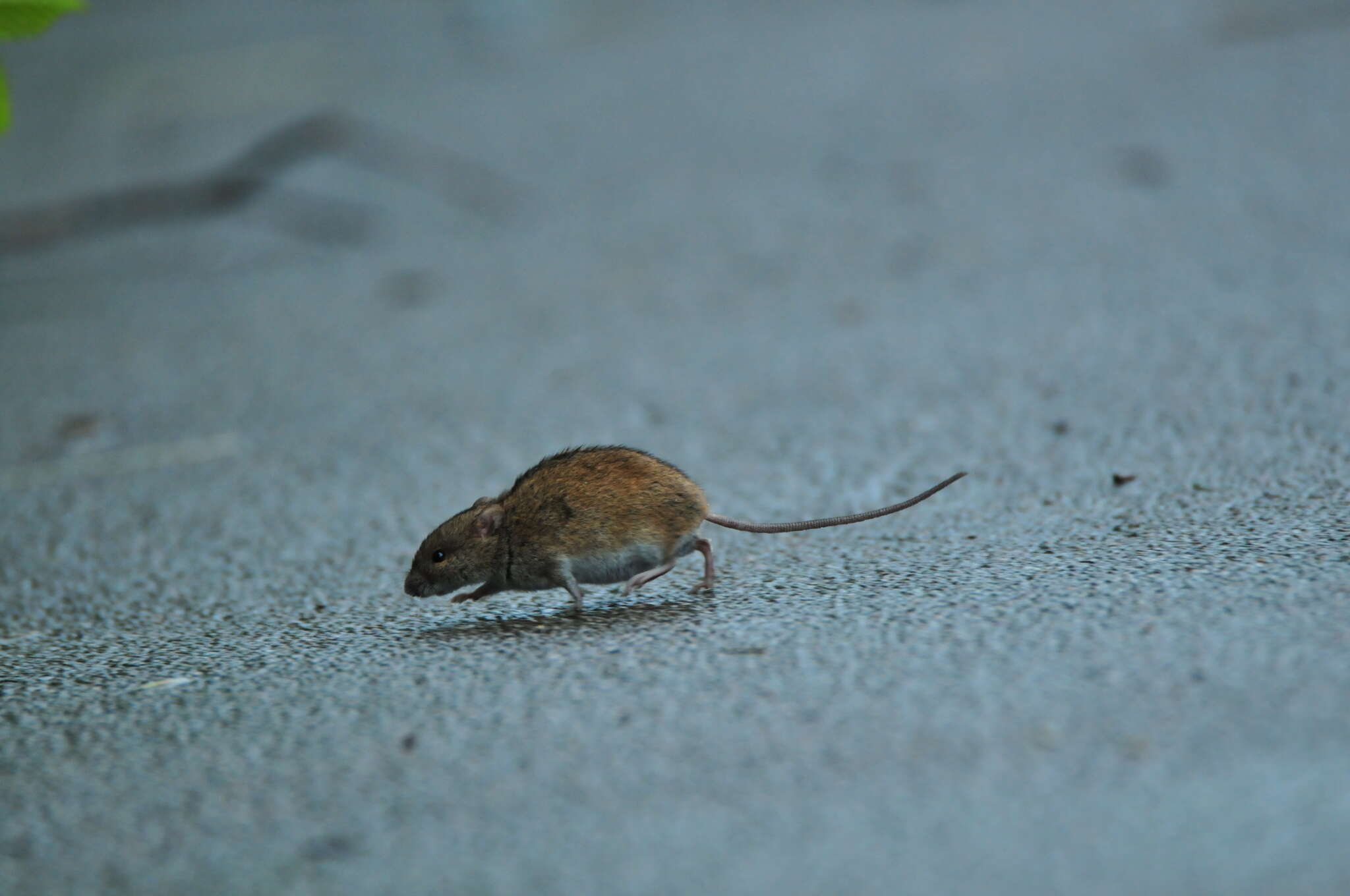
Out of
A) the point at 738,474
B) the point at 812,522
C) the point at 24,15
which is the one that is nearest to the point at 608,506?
the point at 812,522

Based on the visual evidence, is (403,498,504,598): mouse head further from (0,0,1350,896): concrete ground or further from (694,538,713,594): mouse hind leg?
(694,538,713,594): mouse hind leg

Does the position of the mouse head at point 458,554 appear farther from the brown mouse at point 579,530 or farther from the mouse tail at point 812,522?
the mouse tail at point 812,522

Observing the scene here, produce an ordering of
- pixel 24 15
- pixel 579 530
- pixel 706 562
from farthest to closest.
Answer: pixel 706 562 < pixel 579 530 < pixel 24 15

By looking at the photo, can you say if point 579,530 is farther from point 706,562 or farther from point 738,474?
point 738,474

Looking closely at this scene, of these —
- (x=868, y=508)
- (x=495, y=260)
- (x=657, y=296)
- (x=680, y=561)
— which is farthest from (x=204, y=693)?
(x=495, y=260)

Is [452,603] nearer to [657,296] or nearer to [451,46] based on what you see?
[657,296]

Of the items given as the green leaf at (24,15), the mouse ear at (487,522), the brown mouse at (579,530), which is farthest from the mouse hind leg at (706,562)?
the green leaf at (24,15)
